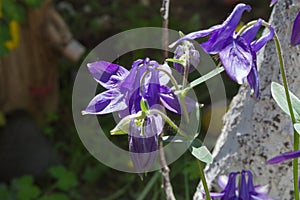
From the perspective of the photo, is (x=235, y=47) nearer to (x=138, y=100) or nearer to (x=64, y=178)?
(x=138, y=100)

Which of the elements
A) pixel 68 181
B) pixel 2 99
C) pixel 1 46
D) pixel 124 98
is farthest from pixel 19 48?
pixel 124 98

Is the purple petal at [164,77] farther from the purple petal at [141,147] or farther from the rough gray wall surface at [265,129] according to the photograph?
the rough gray wall surface at [265,129]

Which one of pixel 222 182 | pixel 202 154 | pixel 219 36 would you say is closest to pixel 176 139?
pixel 202 154

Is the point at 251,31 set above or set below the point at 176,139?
above

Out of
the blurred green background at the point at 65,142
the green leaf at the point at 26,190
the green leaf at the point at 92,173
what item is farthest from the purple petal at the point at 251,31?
the green leaf at the point at 92,173

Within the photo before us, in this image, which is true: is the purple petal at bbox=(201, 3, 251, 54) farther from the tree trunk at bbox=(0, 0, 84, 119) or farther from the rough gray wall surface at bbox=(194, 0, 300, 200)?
the tree trunk at bbox=(0, 0, 84, 119)

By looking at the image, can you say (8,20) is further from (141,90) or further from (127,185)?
(141,90)
